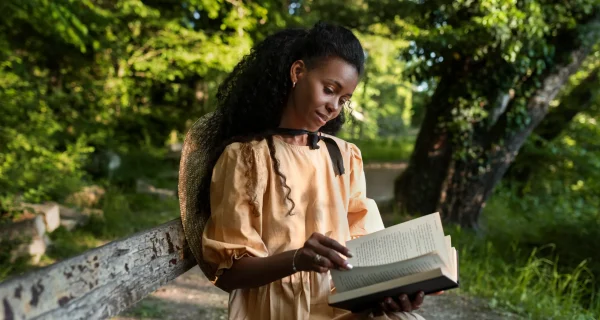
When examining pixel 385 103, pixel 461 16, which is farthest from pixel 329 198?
pixel 385 103

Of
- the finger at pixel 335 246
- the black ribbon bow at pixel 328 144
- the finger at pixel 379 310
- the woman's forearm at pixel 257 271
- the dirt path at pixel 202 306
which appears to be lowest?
the dirt path at pixel 202 306

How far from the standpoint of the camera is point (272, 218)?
1707mm

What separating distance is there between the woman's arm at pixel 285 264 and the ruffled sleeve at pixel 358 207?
0.49 meters

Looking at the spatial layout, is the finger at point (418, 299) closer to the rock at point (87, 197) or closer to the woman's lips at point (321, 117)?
the woman's lips at point (321, 117)

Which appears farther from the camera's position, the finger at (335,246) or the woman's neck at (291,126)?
the woman's neck at (291,126)

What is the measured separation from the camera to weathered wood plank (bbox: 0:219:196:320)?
1128 millimetres

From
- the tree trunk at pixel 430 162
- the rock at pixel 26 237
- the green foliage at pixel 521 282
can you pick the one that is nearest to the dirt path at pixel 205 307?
the green foliage at pixel 521 282

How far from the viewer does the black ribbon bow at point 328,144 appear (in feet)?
6.00

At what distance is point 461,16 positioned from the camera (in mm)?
5633

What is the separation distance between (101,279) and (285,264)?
18.8 inches

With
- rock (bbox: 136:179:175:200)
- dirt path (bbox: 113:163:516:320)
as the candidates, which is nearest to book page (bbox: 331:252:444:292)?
dirt path (bbox: 113:163:516:320)

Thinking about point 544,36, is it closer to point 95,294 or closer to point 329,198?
point 329,198

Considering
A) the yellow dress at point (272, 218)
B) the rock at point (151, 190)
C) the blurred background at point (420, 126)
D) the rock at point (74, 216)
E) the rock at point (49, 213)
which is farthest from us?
the rock at point (151, 190)

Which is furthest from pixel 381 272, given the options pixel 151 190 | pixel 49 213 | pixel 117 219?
pixel 151 190
